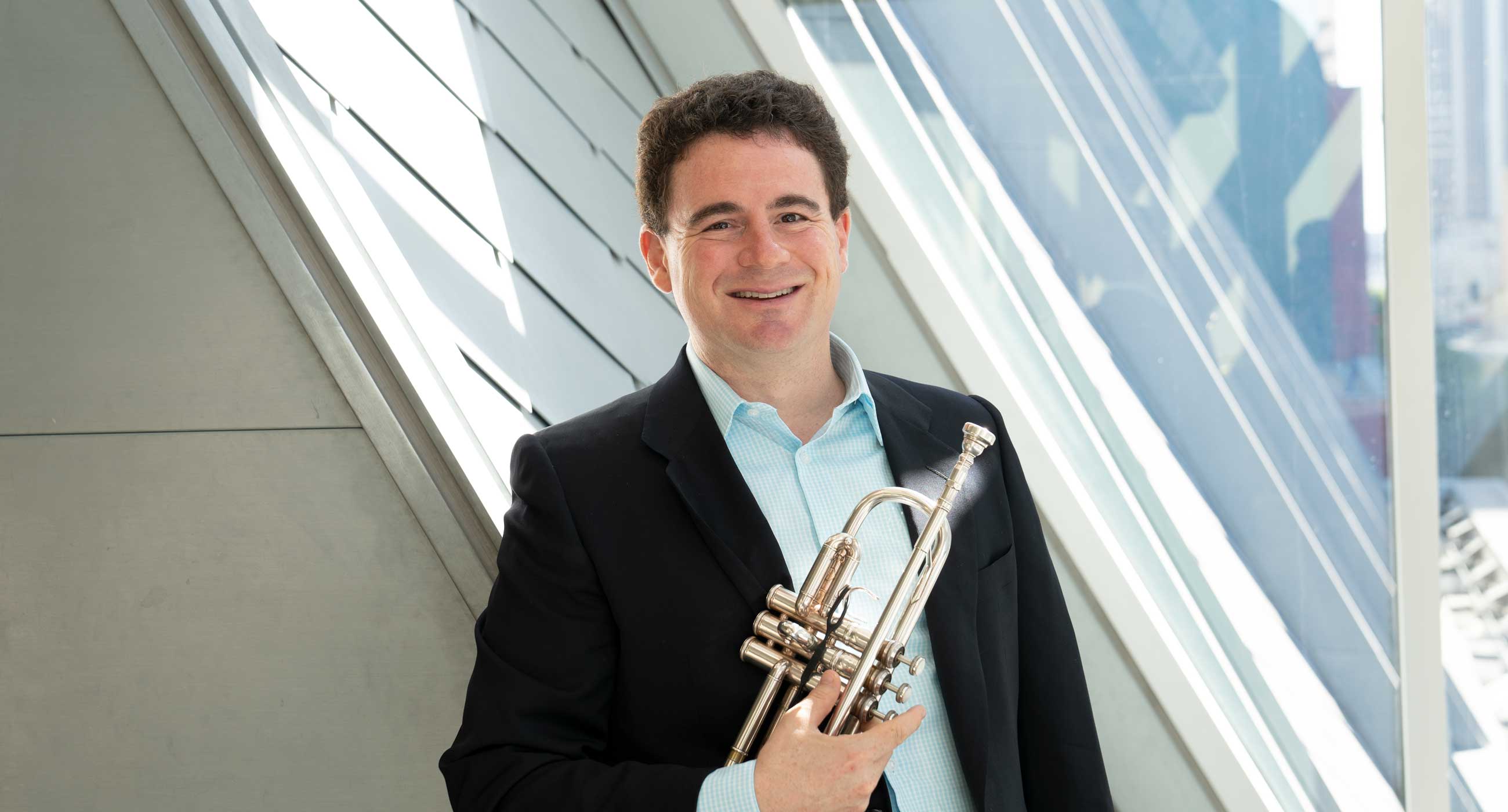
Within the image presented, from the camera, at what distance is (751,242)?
1395mm

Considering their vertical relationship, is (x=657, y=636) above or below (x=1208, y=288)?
below

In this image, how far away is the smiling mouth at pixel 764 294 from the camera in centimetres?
140

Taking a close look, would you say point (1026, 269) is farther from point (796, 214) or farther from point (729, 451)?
point (729, 451)

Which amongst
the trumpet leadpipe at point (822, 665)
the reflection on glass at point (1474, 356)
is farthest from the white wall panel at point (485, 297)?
the reflection on glass at point (1474, 356)

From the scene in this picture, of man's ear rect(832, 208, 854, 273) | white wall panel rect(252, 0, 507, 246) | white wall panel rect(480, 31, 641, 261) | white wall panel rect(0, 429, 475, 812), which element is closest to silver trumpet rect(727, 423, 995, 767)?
man's ear rect(832, 208, 854, 273)

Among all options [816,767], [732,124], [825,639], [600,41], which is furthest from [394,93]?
[816,767]

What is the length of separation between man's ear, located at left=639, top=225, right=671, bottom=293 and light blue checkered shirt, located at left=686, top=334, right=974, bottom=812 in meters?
0.12

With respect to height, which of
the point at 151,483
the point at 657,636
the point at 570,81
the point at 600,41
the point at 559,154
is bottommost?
the point at 657,636

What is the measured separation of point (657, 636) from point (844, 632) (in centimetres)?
24

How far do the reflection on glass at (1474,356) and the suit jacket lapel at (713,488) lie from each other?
1.06 meters

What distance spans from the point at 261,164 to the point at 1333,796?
204cm

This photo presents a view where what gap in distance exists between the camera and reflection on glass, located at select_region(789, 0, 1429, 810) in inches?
68.1

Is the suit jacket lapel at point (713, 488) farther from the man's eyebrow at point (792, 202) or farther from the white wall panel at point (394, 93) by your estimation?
the white wall panel at point (394, 93)

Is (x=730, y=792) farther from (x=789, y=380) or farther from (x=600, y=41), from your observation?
(x=600, y=41)
